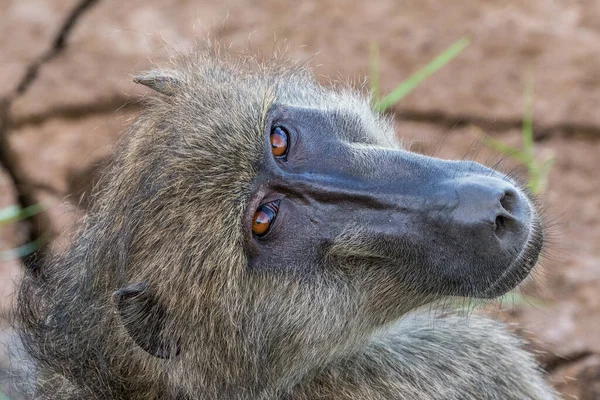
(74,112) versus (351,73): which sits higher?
(351,73)

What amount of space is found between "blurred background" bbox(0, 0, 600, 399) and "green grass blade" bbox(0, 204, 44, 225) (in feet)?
0.05

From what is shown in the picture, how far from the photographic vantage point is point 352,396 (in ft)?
10.8

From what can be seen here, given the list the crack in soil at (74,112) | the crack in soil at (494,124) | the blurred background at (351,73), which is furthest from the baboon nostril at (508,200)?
the crack in soil at (74,112)

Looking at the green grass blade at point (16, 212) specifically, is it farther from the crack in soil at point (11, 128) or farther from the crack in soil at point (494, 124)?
the crack in soil at point (494, 124)

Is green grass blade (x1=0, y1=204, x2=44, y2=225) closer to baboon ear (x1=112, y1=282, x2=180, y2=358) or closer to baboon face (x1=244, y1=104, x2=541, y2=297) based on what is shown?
baboon ear (x1=112, y1=282, x2=180, y2=358)

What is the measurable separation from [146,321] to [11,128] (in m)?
3.15

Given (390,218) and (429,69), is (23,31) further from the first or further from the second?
(390,218)

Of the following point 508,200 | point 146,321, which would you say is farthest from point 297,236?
point 508,200

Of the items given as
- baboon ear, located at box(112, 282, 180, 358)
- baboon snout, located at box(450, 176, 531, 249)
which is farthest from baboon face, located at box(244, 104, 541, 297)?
baboon ear, located at box(112, 282, 180, 358)

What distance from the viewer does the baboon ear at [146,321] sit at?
3.07 metres

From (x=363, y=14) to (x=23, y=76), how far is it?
2.07m

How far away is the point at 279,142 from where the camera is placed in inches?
A: 125

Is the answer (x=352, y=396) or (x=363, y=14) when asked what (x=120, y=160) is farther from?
(x=363, y=14)

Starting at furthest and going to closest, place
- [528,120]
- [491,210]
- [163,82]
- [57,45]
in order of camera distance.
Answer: [57,45], [528,120], [163,82], [491,210]
